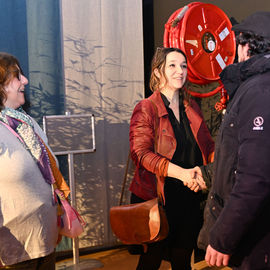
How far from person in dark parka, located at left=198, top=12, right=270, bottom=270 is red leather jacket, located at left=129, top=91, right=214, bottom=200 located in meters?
0.61

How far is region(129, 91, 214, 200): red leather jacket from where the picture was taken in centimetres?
187

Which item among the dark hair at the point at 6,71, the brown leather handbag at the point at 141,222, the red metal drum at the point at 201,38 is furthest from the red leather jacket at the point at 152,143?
the red metal drum at the point at 201,38

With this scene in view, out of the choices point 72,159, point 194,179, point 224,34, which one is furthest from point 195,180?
point 224,34

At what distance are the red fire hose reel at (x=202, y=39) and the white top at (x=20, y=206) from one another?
184cm

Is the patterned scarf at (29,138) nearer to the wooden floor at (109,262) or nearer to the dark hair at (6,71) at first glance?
the dark hair at (6,71)

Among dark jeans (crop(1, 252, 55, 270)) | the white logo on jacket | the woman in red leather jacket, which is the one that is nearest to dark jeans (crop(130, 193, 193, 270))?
the woman in red leather jacket

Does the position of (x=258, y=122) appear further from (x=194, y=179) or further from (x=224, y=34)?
(x=224, y=34)

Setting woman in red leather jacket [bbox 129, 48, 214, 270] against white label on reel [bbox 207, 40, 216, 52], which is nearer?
woman in red leather jacket [bbox 129, 48, 214, 270]

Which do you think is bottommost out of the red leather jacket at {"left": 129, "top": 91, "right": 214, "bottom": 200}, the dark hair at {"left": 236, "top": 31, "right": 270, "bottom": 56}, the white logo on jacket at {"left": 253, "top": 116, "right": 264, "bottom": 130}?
the red leather jacket at {"left": 129, "top": 91, "right": 214, "bottom": 200}

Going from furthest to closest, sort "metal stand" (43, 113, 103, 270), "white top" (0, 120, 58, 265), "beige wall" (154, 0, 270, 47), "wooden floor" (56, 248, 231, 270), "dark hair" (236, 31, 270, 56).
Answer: "beige wall" (154, 0, 270, 47) → "wooden floor" (56, 248, 231, 270) → "metal stand" (43, 113, 103, 270) → "white top" (0, 120, 58, 265) → "dark hair" (236, 31, 270, 56)

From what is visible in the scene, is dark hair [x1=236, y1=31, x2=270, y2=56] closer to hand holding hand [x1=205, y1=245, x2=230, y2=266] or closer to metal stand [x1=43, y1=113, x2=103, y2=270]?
hand holding hand [x1=205, y1=245, x2=230, y2=266]

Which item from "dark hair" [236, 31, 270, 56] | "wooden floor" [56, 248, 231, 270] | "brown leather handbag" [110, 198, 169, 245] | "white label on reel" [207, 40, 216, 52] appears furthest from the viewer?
"white label on reel" [207, 40, 216, 52]

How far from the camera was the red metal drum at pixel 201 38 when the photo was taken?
2914 mm

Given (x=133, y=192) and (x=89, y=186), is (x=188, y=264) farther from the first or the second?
(x=89, y=186)
